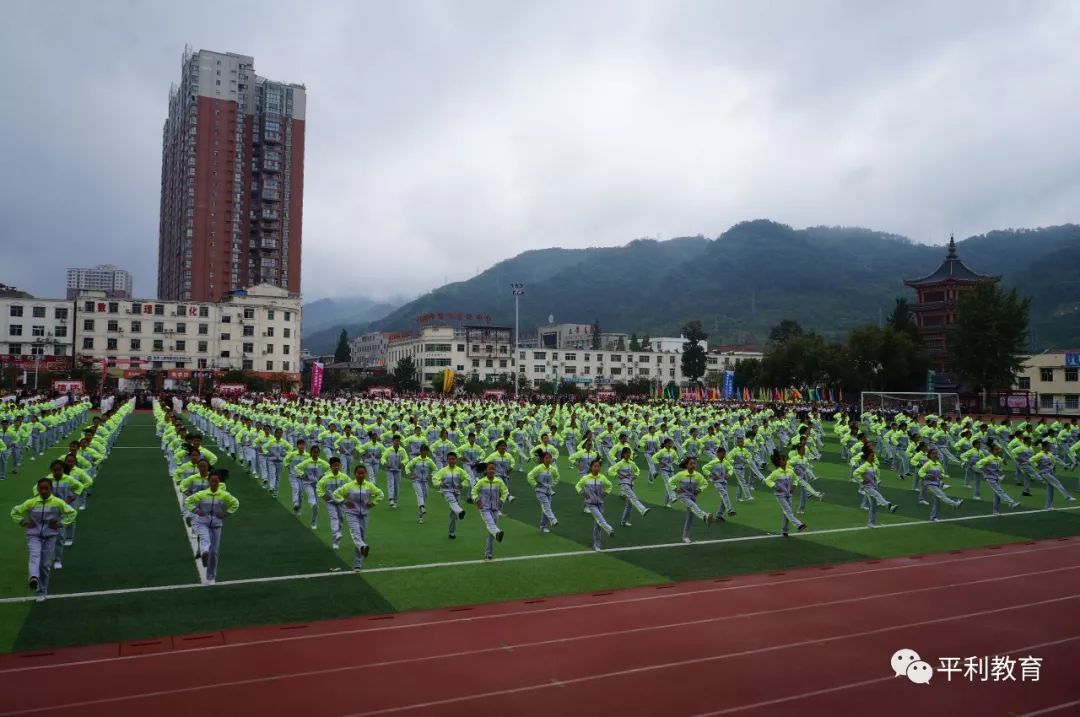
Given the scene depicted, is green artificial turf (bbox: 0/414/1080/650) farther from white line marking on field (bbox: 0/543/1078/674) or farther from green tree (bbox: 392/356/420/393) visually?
green tree (bbox: 392/356/420/393)

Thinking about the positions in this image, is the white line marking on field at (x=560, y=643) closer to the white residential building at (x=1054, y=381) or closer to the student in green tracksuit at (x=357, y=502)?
the student in green tracksuit at (x=357, y=502)

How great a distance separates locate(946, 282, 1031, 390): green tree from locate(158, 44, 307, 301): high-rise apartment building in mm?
84296

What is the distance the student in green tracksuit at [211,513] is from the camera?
10875 millimetres

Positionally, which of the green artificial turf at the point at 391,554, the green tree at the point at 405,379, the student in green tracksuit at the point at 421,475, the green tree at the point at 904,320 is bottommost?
the green artificial turf at the point at 391,554

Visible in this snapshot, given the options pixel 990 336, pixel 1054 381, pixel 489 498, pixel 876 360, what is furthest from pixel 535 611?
pixel 1054 381

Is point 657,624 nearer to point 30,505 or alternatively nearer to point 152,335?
point 30,505

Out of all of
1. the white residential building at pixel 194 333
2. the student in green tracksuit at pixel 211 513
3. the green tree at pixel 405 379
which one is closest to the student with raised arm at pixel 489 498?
the student in green tracksuit at pixel 211 513

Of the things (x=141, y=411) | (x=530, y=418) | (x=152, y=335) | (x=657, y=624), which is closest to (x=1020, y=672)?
(x=657, y=624)

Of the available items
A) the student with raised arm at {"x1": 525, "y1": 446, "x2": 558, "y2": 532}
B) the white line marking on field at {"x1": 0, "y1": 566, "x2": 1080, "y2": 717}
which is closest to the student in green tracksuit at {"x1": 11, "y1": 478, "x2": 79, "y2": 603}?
the white line marking on field at {"x1": 0, "y1": 566, "x2": 1080, "y2": 717}

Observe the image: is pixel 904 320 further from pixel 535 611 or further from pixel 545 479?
pixel 535 611

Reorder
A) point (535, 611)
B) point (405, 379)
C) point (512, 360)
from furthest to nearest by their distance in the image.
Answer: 1. point (512, 360)
2. point (405, 379)
3. point (535, 611)

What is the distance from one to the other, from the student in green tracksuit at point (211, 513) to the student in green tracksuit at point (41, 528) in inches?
64.4

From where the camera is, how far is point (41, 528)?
10031 mm

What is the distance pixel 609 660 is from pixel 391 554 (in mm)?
5865
